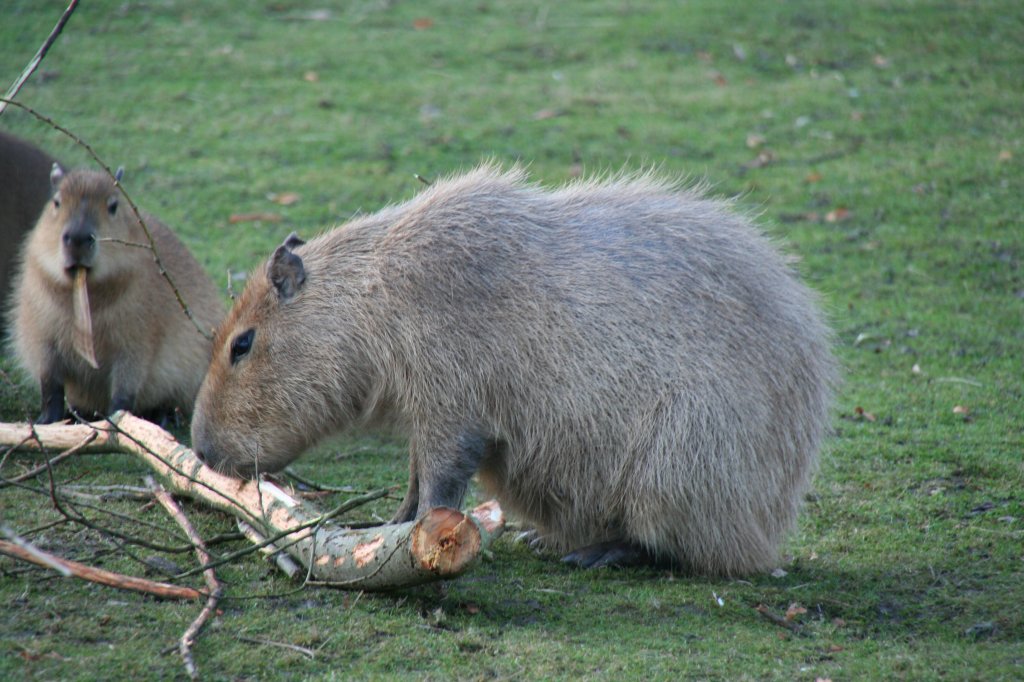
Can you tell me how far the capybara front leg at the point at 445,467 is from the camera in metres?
3.48

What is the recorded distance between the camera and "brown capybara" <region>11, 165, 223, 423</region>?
457 cm

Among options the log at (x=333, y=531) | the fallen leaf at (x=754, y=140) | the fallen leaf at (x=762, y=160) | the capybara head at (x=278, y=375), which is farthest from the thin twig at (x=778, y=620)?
the fallen leaf at (x=754, y=140)

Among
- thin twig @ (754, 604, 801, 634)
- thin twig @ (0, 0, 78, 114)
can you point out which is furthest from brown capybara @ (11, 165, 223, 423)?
thin twig @ (754, 604, 801, 634)

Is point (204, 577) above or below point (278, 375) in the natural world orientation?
below

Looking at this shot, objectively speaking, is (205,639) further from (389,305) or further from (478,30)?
(478,30)

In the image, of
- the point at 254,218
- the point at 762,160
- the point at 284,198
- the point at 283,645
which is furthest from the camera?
the point at 762,160

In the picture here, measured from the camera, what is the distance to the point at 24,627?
2.83m

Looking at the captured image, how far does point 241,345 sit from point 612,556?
53.1 inches

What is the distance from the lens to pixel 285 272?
362 cm

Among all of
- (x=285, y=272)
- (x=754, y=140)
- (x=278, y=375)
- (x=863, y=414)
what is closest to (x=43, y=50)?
(x=285, y=272)

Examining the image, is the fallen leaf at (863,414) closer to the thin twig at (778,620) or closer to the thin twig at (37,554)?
the thin twig at (778,620)

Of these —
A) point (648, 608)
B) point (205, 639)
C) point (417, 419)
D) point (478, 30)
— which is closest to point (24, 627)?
point (205, 639)

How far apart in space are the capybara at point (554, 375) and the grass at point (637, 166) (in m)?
0.22

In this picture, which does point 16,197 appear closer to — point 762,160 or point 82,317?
point 82,317
